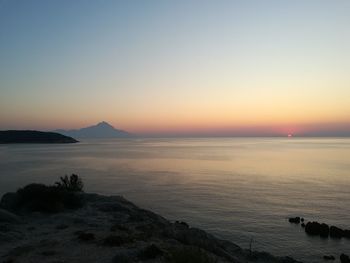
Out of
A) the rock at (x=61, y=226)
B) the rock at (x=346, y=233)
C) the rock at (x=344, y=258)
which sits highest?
the rock at (x=61, y=226)

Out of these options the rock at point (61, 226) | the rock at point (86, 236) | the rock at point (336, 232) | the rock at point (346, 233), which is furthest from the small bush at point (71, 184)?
the rock at point (346, 233)

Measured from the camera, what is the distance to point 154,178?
83.8 m

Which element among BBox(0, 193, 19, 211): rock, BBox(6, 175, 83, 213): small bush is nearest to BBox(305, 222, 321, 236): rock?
BBox(6, 175, 83, 213): small bush

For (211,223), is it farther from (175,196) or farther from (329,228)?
(175,196)

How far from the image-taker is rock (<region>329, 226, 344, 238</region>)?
38.0 metres

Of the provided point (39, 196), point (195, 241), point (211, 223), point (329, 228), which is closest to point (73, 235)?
point (195, 241)

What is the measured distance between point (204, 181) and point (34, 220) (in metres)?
52.1

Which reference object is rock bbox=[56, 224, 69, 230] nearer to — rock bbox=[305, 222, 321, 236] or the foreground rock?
the foreground rock

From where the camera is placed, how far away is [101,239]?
23000mm

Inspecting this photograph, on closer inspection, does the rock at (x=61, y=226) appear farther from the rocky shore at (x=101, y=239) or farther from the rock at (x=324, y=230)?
the rock at (x=324, y=230)

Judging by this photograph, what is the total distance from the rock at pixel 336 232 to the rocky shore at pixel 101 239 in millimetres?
11199

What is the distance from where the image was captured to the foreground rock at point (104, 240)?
764 inches

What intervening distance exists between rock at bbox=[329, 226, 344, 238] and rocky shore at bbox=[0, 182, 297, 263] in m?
11.2

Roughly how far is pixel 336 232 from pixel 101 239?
25.9 m
